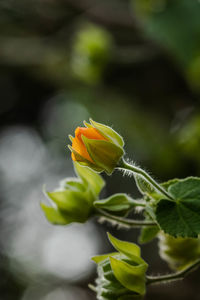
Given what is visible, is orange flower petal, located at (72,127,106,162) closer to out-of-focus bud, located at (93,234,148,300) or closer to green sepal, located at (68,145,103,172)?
green sepal, located at (68,145,103,172)

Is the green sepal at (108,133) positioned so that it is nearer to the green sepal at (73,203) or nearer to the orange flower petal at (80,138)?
the orange flower petal at (80,138)

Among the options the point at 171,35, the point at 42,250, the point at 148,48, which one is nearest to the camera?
the point at 171,35

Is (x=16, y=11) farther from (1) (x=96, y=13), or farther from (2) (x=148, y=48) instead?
(2) (x=148, y=48)

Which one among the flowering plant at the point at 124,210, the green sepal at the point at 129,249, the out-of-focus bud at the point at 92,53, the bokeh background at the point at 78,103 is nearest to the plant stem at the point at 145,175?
the flowering plant at the point at 124,210

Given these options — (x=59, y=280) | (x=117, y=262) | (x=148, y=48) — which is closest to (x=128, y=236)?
(x=59, y=280)

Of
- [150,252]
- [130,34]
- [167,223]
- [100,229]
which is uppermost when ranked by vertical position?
[167,223]
